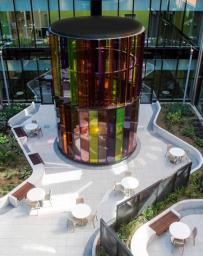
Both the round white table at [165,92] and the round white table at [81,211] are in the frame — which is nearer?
the round white table at [81,211]

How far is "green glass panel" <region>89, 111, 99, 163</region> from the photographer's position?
1633cm

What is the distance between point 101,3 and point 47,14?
3.72m

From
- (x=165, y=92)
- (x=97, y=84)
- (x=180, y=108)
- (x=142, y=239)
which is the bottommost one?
(x=142, y=239)

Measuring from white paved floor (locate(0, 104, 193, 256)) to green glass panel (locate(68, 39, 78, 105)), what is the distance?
3994 millimetres

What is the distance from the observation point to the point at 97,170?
57.1 ft

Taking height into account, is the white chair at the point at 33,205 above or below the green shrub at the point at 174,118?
below

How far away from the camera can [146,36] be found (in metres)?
22.2

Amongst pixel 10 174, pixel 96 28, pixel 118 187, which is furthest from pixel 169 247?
pixel 96 28

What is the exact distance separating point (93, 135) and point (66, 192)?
3.28 meters

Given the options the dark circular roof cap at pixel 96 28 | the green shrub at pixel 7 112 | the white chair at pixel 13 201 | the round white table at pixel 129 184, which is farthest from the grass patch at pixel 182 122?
the white chair at pixel 13 201

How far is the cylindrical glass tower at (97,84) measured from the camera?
14.6m

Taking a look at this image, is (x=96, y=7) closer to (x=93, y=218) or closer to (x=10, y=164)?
(x=10, y=164)

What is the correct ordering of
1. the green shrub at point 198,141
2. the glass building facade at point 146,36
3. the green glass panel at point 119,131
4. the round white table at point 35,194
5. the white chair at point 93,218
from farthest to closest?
1. the glass building facade at point 146,36
2. the green shrub at point 198,141
3. the green glass panel at point 119,131
4. the round white table at point 35,194
5. the white chair at point 93,218

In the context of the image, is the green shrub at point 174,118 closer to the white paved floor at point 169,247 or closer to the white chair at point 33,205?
the white paved floor at point 169,247
